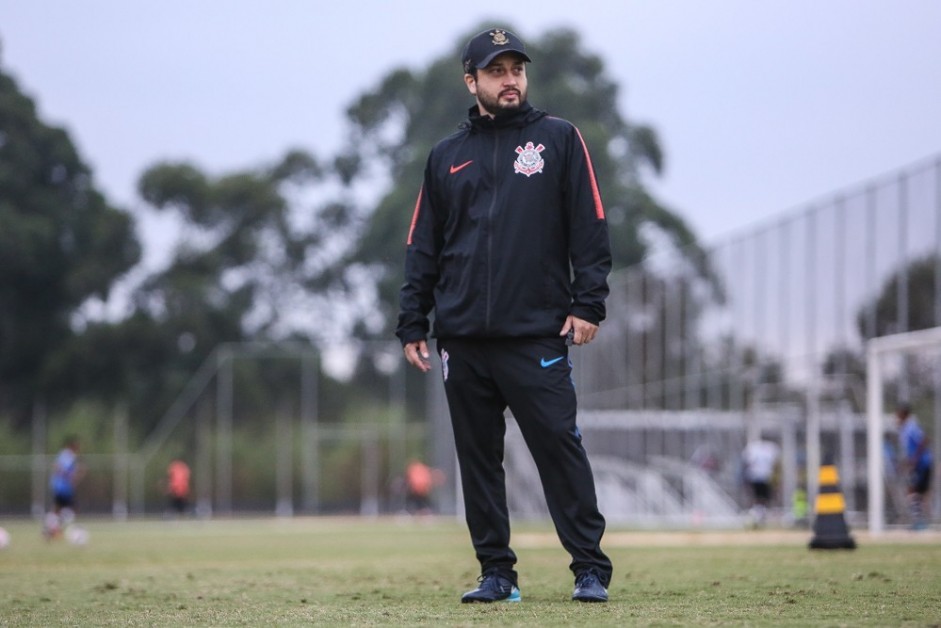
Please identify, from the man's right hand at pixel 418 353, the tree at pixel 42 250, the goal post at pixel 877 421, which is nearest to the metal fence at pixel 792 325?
the goal post at pixel 877 421

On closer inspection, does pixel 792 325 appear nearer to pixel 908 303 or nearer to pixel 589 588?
pixel 908 303

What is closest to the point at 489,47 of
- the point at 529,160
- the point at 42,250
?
the point at 529,160

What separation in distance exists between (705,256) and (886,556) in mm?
20226

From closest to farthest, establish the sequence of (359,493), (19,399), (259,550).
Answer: (259,550) → (359,493) → (19,399)

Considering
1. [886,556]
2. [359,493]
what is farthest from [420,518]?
[886,556]

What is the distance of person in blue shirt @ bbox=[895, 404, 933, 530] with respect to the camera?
18406mm

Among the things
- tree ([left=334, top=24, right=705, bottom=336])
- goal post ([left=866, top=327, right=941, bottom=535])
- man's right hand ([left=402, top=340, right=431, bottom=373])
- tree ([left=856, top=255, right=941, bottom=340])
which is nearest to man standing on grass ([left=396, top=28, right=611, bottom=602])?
man's right hand ([left=402, top=340, right=431, bottom=373])

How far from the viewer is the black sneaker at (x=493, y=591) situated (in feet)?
17.8

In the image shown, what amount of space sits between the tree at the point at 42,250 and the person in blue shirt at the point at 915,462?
30.2 meters

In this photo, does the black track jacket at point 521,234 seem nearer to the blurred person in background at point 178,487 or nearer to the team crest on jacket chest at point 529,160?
the team crest on jacket chest at point 529,160

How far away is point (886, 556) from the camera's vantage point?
8898 mm

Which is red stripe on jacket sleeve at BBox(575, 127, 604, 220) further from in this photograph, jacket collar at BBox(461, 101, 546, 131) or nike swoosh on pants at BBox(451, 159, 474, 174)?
nike swoosh on pants at BBox(451, 159, 474, 174)

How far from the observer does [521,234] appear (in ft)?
17.9

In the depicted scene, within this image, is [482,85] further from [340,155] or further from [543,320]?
[340,155]
